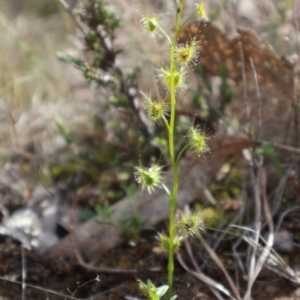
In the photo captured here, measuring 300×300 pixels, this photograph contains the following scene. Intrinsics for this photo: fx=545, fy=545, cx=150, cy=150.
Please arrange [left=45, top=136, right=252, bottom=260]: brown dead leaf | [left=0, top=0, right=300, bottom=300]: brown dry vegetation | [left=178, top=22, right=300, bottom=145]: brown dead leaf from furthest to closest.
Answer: [left=178, top=22, right=300, bottom=145]: brown dead leaf, [left=45, top=136, right=252, bottom=260]: brown dead leaf, [left=0, top=0, right=300, bottom=300]: brown dry vegetation

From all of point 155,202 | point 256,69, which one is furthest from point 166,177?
point 256,69

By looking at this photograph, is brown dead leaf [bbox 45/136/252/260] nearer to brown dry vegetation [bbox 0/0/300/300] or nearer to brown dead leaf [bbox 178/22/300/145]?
brown dry vegetation [bbox 0/0/300/300]

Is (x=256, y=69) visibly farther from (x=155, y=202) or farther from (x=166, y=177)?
(x=155, y=202)

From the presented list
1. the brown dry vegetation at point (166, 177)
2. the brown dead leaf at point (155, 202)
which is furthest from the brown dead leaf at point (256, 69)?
the brown dead leaf at point (155, 202)

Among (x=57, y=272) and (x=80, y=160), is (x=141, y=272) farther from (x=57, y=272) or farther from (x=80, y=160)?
(x=80, y=160)

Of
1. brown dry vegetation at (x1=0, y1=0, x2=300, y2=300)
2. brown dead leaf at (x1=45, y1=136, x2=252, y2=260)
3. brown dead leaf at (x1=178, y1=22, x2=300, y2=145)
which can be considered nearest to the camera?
brown dry vegetation at (x1=0, y1=0, x2=300, y2=300)

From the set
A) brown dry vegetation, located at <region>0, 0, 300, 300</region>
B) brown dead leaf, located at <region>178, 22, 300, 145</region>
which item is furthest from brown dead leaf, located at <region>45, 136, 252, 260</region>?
brown dead leaf, located at <region>178, 22, 300, 145</region>

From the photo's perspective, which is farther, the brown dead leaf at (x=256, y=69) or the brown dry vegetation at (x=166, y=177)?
the brown dead leaf at (x=256, y=69)

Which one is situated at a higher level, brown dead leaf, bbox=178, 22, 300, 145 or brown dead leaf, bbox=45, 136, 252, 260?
brown dead leaf, bbox=178, 22, 300, 145

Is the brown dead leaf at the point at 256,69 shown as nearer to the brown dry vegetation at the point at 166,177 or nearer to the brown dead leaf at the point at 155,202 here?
the brown dry vegetation at the point at 166,177

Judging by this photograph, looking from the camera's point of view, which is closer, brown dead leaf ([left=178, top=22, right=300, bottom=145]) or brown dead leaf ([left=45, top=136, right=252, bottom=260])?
brown dead leaf ([left=45, top=136, right=252, bottom=260])

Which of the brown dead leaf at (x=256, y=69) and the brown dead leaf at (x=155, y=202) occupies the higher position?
the brown dead leaf at (x=256, y=69)
